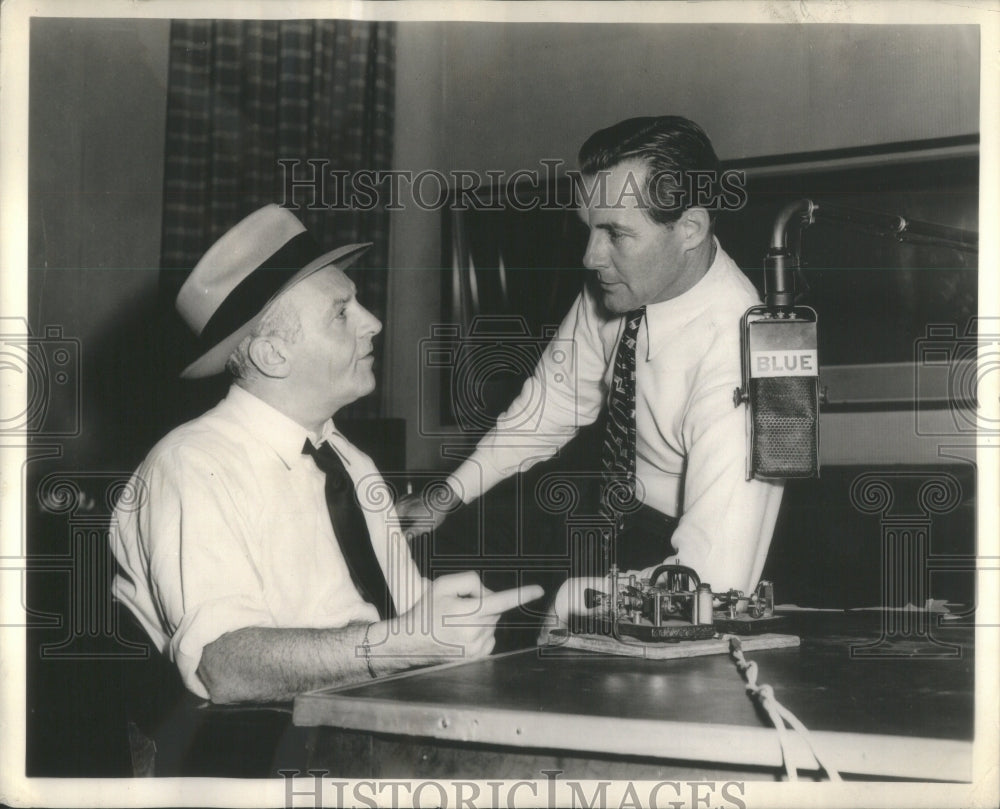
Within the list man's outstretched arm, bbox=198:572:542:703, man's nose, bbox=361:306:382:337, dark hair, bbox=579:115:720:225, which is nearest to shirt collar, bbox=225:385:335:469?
man's nose, bbox=361:306:382:337

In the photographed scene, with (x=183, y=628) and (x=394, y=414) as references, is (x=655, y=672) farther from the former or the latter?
(x=394, y=414)

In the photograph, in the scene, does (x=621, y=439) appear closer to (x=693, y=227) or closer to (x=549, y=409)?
(x=549, y=409)

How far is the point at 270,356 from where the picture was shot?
5.63ft

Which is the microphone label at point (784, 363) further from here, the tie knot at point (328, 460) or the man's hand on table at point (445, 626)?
the tie knot at point (328, 460)

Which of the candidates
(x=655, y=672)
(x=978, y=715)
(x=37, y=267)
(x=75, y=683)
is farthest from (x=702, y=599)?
(x=37, y=267)

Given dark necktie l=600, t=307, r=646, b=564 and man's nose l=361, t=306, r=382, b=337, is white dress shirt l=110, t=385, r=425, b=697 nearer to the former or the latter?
man's nose l=361, t=306, r=382, b=337

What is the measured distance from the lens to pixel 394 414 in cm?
221

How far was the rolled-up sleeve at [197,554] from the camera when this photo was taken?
4.87ft

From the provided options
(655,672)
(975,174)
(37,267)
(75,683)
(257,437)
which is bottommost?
(75,683)

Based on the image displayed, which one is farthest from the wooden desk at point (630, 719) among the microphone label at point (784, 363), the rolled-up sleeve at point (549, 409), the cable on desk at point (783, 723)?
the rolled-up sleeve at point (549, 409)

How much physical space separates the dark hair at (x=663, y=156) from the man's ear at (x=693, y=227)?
0.01 metres

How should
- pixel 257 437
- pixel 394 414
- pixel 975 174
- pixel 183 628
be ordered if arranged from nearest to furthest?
pixel 183 628 → pixel 257 437 → pixel 975 174 → pixel 394 414

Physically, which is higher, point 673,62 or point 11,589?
point 673,62

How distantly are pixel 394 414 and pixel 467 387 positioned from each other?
23cm
